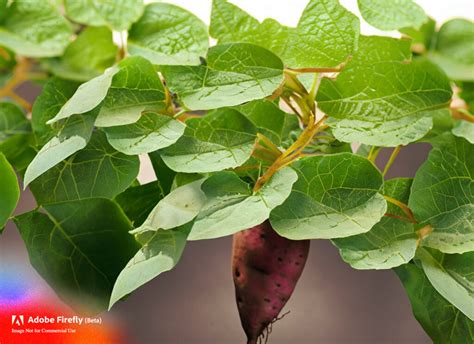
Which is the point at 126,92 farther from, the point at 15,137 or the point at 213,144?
the point at 15,137

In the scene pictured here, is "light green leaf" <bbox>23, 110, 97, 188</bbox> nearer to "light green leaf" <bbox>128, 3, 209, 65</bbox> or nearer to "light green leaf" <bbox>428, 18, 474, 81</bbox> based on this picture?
"light green leaf" <bbox>128, 3, 209, 65</bbox>

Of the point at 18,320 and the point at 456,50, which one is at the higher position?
the point at 456,50

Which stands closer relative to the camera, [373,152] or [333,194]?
[333,194]

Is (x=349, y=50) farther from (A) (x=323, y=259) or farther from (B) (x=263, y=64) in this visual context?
(A) (x=323, y=259)

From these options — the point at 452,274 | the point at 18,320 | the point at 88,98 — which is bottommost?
the point at 18,320

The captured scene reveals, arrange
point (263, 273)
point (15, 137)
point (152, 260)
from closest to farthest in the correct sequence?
point (152, 260) → point (263, 273) → point (15, 137)

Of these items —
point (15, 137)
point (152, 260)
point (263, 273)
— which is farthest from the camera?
point (15, 137)

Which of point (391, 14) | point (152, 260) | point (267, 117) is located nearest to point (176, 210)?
point (152, 260)

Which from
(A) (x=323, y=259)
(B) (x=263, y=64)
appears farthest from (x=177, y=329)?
(B) (x=263, y=64)

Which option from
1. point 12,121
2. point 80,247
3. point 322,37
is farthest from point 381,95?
point 12,121
